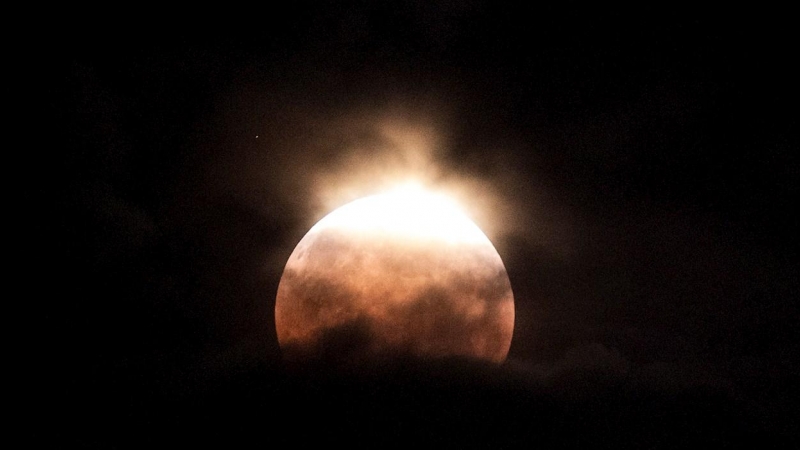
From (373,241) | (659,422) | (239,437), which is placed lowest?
(239,437)

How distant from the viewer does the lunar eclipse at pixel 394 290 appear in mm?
5621

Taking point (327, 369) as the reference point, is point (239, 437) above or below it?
below

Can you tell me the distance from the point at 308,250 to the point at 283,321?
2.19ft

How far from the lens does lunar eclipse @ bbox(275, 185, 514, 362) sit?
5.62 metres

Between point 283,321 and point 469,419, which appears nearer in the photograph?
point 469,419

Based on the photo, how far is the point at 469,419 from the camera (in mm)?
5559

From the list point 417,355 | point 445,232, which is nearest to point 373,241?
point 445,232

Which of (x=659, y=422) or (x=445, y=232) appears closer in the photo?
(x=659, y=422)

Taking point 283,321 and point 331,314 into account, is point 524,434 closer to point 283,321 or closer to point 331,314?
point 331,314

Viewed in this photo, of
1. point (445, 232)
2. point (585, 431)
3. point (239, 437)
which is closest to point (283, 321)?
point (239, 437)

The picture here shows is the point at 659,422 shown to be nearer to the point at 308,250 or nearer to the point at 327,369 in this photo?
the point at 327,369

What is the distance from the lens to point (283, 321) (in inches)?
242

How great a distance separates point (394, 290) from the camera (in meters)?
5.71

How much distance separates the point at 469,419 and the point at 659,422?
154 centimetres
